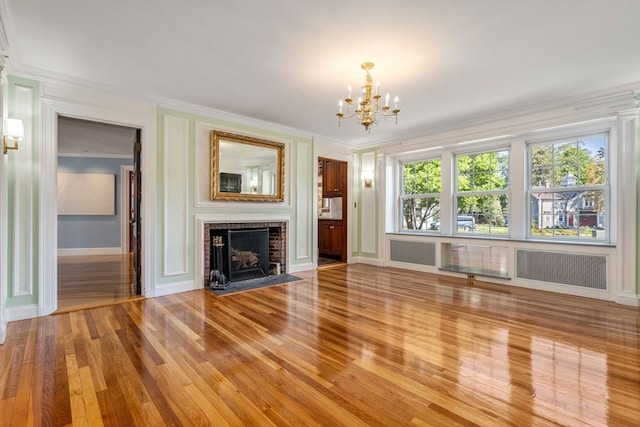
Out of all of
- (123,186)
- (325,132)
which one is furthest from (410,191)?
(123,186)

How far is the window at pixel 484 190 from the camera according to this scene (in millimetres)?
5000

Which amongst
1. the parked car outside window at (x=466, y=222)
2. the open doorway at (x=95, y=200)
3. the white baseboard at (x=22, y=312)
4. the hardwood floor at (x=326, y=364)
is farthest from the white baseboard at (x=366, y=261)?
the white baseboard at (x=22, y=312)

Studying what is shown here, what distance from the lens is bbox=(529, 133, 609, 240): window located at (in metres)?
4.16

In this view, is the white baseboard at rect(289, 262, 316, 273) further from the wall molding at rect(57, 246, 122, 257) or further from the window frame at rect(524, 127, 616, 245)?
the wall molding at rect(57, 246, 122, 257)

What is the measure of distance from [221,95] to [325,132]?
2.24 meters

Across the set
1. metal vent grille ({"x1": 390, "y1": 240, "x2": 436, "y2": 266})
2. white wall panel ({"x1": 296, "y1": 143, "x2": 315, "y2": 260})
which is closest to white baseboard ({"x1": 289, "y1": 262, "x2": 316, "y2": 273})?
white wall panel ({"x1": 296, "y1": 143, "x2": 315, "y2": 260})

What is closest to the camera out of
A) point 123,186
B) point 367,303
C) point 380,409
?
point 380,409

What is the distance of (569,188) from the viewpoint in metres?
4.36

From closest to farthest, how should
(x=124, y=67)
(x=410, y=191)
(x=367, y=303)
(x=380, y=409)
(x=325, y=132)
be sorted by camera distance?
1. (x=380, y=409)
2. (x=124, y=67)
3. (x=367, y=303)
4. (x=325, y=132)
5. (x=410, y=191)

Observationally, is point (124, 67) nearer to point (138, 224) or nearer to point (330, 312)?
point (138, 224)

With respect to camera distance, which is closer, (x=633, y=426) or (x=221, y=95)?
(x=633, y=426)

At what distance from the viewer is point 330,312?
3.36 m

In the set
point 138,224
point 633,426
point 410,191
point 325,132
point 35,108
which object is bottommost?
point 633,426

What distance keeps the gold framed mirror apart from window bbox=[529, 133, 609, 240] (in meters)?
4.06
